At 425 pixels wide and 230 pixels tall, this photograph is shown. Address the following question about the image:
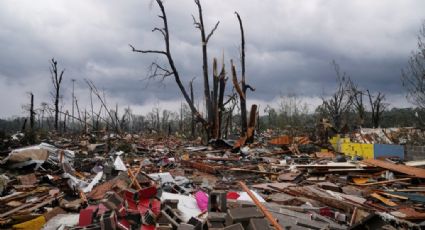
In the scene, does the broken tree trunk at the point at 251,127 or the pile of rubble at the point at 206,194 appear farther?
the broken tree trunk at the point at 251,127

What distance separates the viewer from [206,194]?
6.94m

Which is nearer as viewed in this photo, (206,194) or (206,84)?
(206,194)

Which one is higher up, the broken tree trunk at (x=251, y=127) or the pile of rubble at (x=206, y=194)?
the broken tree trunk at (x=251, y=127)

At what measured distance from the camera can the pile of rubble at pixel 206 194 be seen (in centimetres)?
532

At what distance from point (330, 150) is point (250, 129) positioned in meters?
4.42

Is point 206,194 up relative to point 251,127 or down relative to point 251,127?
down

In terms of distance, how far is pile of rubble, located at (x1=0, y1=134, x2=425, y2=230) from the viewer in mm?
5324

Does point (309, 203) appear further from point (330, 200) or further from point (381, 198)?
point (381, 198)

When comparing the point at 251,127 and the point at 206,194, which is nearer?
the point at 206,194

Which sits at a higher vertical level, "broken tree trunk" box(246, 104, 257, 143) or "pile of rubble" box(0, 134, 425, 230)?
"broken tree trunk" box(246, 104, 257, 143)

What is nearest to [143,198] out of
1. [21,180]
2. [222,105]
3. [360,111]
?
[21,180]

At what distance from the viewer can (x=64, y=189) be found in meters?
7.28

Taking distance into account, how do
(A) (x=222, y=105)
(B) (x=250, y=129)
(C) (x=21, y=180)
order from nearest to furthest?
(C) (x=21, y=180)
(B) (x=250, y=129)
(A) (x=222, y=105)

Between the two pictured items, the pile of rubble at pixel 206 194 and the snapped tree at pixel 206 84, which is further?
the snapped tree at pixel 206 84
